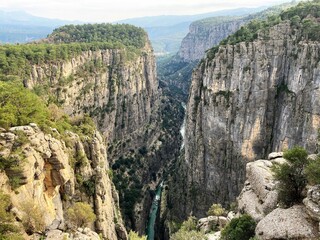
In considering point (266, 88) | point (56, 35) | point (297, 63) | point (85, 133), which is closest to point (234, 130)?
point (266, 88)

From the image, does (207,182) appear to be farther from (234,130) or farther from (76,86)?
(76,86)

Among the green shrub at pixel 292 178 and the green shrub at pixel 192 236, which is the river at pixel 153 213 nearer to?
the green shrub at pixel 192 236

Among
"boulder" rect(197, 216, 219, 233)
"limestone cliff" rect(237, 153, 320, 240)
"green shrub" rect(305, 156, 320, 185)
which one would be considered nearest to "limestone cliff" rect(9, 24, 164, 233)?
"boulder" rect(197, 216, 219, 233)

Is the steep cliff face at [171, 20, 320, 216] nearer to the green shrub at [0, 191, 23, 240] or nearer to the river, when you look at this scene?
the river

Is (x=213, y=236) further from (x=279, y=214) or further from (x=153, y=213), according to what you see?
(x=153, y=213)

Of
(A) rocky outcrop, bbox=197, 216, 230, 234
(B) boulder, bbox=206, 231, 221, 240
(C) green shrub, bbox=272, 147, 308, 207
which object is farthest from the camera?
(A) rocky outcrop, bbox=197, 216, 230, 234

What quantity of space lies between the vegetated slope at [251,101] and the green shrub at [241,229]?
114 ft

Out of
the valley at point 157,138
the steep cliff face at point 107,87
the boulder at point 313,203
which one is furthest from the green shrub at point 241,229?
the steep cliff face at point 107,87

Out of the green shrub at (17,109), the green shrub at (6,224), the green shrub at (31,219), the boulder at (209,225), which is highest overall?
the green shrub at (17,109)

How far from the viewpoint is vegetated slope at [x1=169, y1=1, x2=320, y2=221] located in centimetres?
7025

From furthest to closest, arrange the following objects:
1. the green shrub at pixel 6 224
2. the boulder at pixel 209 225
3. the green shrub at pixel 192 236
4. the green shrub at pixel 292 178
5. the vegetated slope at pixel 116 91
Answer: the vegetated slope at pixel 116 91
the boulder at pixel 209 225
the green shrub at pixel 192 236
the green shrub at pixel 292 178
the green shrub at pixel 6 224

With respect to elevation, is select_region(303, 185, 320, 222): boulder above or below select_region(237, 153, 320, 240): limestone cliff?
above

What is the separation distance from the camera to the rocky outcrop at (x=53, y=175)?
34125 mm

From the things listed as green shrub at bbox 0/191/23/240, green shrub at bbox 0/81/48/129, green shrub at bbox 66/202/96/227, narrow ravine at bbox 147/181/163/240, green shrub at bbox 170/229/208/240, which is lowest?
Answer: narrow ravine at bbox 147/181/163/240
